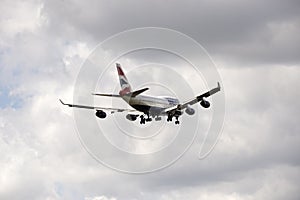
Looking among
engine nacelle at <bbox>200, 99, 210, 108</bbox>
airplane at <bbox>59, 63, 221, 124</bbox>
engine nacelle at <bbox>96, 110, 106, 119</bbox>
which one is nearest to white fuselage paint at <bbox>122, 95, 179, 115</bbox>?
airplane at <bbox>59, 63, 221, 124</bbox>

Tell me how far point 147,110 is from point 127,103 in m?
7.36

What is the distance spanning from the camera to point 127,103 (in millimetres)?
188000

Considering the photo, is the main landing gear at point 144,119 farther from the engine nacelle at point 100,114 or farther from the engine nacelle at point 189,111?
the engine nacelle at point 100,114

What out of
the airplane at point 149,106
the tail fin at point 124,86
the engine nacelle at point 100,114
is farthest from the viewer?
the tail fin at point 124,86

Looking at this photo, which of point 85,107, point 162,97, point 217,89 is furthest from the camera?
point 162,97

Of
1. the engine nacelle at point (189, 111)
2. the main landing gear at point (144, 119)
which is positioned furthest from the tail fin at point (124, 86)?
the engine nacelle at point (189, 111)

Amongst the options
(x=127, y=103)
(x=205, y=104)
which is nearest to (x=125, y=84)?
(x=127, y=103)

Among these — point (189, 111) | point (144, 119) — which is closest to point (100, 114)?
point (144, 119)

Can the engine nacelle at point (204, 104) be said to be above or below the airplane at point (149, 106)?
below

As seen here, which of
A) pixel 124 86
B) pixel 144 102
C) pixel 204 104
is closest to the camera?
pixel 204 104

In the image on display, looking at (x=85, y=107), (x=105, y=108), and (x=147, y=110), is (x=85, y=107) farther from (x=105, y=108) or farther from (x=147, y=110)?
(x=147, y=110)

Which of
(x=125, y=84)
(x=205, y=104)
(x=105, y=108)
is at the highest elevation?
(x=125, y=84)

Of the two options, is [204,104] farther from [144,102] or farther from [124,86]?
[124,86]

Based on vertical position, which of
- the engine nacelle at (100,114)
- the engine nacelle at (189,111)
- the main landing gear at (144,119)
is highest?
the engine nacelle at (189,111)
